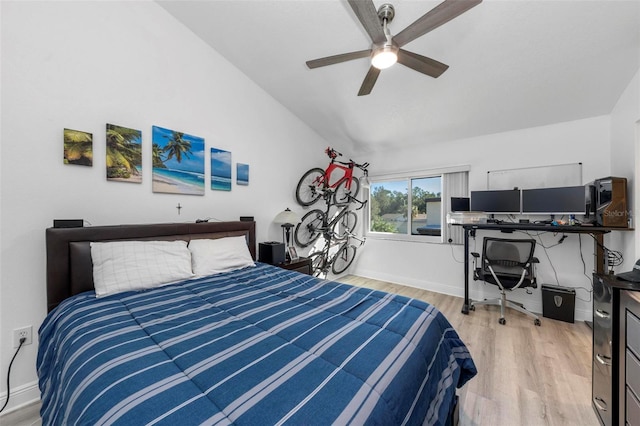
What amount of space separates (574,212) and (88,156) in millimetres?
4920

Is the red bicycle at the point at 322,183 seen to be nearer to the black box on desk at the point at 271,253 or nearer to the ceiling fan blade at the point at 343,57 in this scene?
the black box on desk at the point at 271,253

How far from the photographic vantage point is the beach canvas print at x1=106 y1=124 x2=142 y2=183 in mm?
2127

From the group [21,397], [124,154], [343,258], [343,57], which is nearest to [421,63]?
[343,57]

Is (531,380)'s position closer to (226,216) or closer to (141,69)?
(226,216)

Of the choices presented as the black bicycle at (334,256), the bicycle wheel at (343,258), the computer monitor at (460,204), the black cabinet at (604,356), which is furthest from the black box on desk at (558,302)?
the bicycle wheel at (343,258)

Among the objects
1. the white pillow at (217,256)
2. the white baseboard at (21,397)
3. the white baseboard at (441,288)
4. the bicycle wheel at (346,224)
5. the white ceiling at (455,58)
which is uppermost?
the white ceiling at (455,58)

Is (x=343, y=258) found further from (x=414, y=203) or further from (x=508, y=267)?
(x=508, y=267)

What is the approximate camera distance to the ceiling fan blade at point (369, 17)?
1394 millimetres

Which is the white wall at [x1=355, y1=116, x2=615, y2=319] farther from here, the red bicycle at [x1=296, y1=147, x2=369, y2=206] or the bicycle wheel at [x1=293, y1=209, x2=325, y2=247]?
the bicycle wheel at [x1=293, y1=209, x2=325, y2=247]

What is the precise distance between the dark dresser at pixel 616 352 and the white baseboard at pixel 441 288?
190cm

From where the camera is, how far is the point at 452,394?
4.25 ft

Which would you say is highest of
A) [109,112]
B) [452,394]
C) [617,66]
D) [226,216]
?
[617,66]

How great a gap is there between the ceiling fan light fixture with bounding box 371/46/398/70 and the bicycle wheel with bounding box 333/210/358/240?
2916mm

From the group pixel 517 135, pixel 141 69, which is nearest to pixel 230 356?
pixel 141 69
